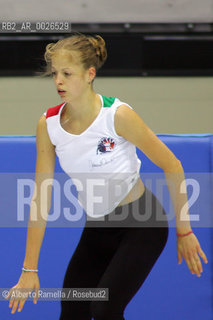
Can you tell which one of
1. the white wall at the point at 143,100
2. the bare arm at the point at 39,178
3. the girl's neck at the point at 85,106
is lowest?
the bare arm at the point at 39,178

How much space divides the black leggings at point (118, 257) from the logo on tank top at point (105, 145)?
0.54 feet

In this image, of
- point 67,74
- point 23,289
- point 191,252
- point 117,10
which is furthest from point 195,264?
point 117,10

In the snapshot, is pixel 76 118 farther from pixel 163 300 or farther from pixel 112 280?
pixel 163 300

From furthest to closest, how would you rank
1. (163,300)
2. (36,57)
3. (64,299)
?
(36,57) < (163,300) < (64,299)

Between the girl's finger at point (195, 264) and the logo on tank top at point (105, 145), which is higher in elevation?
the logo on tank top at point (105, 145)

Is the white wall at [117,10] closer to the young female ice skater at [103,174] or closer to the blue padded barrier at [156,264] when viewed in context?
the blue padded barrier at [156,264]

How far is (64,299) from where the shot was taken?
140 cm

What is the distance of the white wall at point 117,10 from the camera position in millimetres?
2986

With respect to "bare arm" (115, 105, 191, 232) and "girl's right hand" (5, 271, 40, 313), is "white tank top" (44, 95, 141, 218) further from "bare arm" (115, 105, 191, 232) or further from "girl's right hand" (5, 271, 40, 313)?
"girl's right hand" (5, 271, 40, 313)

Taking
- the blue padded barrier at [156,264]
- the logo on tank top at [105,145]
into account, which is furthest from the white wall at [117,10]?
the logo on tank top at [105,145]

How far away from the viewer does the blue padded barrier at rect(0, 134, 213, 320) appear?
71.4 inches

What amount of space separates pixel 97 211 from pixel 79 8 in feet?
6.23

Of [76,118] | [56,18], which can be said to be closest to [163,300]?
[76,118]

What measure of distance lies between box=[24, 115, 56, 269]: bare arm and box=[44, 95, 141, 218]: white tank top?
0.03m
